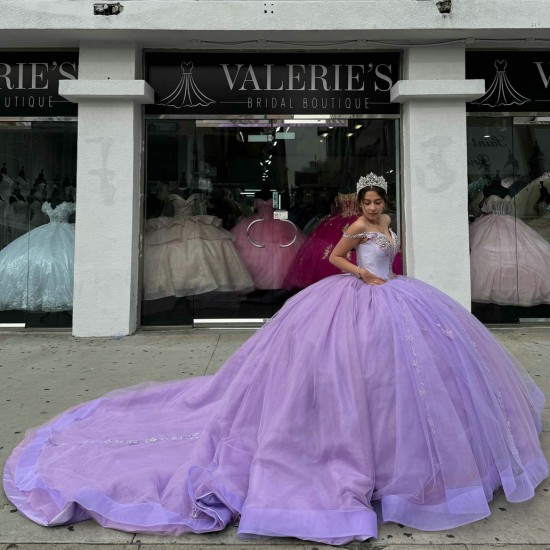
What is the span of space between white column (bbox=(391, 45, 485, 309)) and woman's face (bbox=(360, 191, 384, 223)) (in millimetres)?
3832

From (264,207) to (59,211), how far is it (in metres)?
2.91

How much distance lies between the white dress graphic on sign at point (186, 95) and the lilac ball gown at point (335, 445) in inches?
192

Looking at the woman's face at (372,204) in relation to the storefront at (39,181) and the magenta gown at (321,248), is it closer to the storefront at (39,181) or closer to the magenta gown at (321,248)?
the magenta gown at (321,248)

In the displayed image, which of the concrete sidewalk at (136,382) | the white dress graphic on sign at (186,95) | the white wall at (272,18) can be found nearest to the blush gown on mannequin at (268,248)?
the concrete sidewalk at (136,382)

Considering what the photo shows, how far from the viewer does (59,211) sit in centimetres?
735

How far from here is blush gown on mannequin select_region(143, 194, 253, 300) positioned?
288 inches

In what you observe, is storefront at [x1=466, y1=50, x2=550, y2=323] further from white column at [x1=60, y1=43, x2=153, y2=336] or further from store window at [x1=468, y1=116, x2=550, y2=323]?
white column at [x1=60, y1=43, x2=153, y2=336]

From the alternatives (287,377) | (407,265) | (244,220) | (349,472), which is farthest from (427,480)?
(244,220)

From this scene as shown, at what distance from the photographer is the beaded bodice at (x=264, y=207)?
742cm

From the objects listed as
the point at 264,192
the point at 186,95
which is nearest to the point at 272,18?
the point at 186,95

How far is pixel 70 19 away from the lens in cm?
651

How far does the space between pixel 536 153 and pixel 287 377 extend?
6529 millimetres

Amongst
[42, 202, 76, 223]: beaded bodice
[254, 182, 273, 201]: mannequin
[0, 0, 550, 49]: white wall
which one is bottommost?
[42, 202, 76, 223]: beaded bodice

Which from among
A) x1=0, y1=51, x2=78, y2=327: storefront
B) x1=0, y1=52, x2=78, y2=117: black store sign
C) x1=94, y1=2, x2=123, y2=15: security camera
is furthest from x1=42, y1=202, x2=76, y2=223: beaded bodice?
x1=94, y1=2, x2=123, y2=15: security camera
